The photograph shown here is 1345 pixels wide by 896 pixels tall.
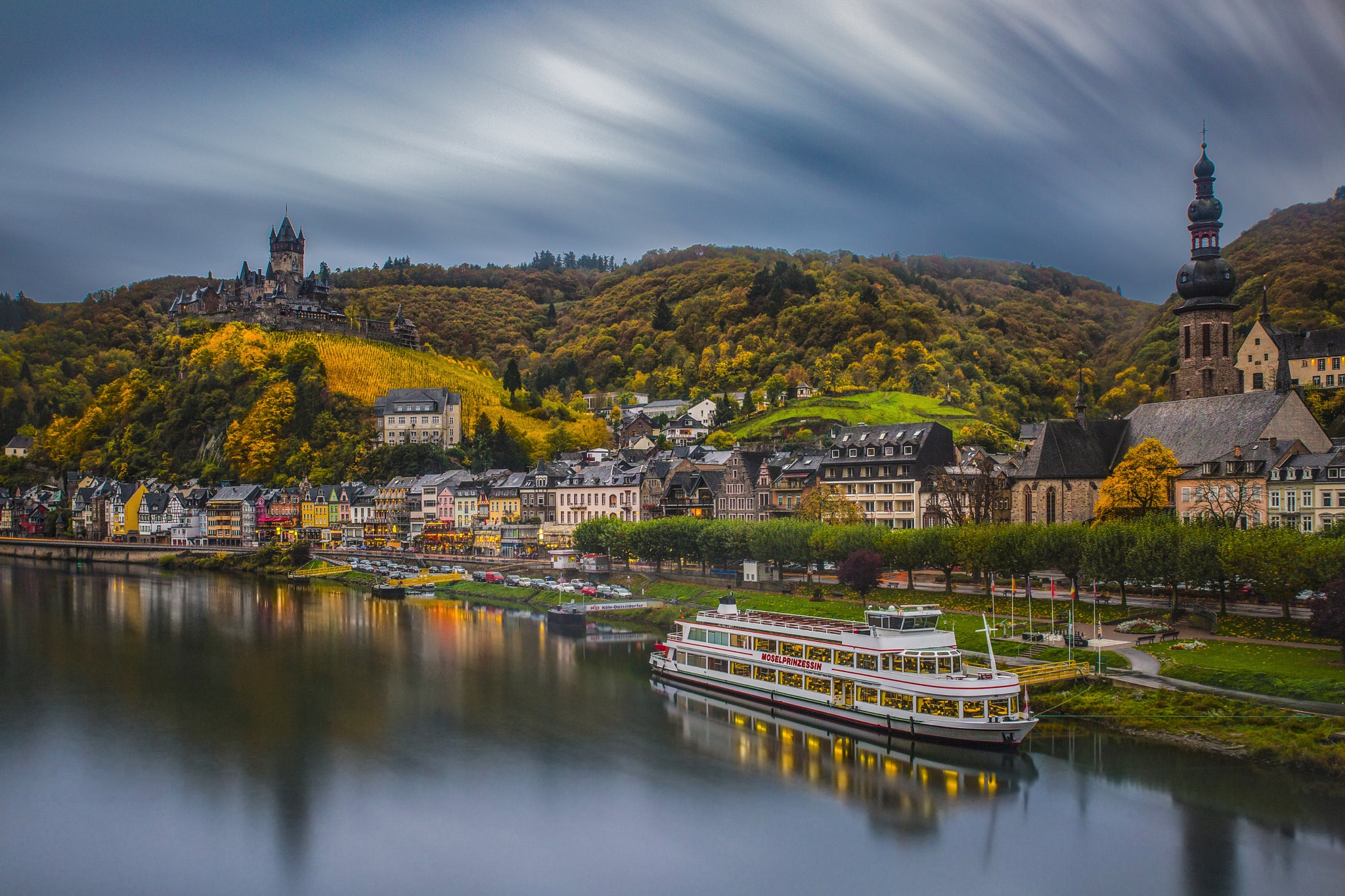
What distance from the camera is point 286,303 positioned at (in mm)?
157250

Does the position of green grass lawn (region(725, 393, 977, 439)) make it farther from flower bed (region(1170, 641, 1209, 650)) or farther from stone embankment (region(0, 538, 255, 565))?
flower bed (region(1170, 641, 1209, 650))

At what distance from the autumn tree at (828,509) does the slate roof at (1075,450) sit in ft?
40.4

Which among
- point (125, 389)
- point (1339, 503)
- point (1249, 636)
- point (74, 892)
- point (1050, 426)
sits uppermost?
point (125, 389)

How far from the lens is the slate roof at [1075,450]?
208 ft

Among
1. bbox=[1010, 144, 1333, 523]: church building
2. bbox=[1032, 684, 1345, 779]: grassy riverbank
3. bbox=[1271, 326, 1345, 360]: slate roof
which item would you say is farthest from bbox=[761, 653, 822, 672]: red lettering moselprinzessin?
bbox=[1271, 326, 1345, 360]: slate roof

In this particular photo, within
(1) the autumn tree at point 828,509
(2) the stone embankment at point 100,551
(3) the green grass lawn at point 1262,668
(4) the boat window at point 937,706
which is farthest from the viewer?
(2) the stone embankment at point 100,551

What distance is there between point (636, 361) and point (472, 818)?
149 m

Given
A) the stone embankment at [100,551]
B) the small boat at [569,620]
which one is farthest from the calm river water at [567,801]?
the stone embankment at [100,551]

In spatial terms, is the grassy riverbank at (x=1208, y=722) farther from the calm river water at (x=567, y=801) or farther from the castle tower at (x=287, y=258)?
the castle tower at (x=287, y=258)

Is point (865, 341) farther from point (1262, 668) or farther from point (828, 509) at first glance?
point (1262, 668)

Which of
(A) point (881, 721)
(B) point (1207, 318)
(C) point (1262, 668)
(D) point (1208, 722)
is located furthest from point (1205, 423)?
(A) point (881, 721)

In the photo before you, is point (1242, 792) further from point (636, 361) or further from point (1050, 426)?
point (636, 361)

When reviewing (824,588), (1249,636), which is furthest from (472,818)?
(824,588)

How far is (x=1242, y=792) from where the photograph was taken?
29.9 m
